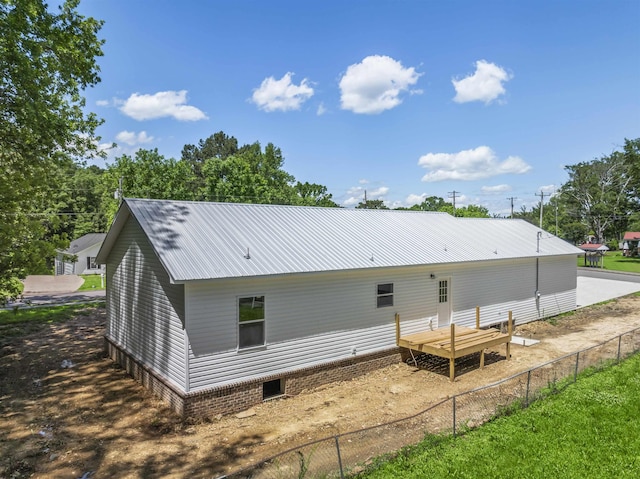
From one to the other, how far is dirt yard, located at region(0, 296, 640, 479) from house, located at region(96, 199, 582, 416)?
1.81ft

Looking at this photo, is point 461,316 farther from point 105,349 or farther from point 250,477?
point 105,349

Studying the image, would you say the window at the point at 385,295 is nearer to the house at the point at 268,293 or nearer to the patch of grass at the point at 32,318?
the house at the point at 268,293

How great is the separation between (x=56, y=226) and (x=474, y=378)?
1406cm

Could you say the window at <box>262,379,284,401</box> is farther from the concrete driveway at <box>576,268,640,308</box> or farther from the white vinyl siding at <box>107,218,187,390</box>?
the concrete driveway at <box>576,268,640,308</box>

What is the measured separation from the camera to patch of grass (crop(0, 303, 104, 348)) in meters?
17.0

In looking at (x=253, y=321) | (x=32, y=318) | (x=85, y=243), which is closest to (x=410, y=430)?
(x=253, y=321)

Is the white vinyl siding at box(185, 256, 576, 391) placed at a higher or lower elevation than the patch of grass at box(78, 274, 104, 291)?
higher

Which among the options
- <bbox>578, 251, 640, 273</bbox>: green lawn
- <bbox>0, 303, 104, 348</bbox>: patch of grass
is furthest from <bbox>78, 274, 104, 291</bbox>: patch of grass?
<bbox>578, 251, 640, 273</bbox>: green lawn

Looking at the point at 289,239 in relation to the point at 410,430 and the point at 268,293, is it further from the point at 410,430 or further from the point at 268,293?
the point at 410,430

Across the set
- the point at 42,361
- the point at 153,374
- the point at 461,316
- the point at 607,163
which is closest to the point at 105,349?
the point at 42,361

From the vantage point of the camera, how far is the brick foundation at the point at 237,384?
357 inches

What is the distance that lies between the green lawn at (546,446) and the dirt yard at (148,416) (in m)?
2.03

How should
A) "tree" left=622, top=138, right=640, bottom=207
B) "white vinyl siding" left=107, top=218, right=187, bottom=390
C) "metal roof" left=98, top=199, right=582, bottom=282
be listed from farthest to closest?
"tree" left=622, top=138, right=640, bottom=207
"metal roof" left=98, top=199, right=582, bottom=282
"white vinyl siding" left=107, top=218, right=187, bottom=390

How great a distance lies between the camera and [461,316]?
1489 cm
